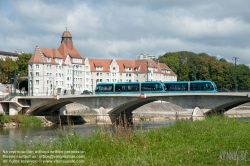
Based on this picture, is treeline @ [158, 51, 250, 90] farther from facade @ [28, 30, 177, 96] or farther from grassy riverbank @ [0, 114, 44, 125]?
grassy riverbank @ [0, 114, 44, 125]

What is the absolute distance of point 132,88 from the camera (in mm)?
57344

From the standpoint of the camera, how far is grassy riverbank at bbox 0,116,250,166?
12.7 metres

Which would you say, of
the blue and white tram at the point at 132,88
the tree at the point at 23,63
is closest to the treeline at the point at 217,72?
the tree at the point at 23,63

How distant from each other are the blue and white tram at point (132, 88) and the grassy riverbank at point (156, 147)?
119ft

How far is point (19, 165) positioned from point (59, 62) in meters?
82.6

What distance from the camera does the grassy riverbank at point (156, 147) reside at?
1272 centimetres

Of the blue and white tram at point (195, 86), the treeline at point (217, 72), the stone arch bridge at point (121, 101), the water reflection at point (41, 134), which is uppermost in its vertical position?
the treeline at point (217, 72)

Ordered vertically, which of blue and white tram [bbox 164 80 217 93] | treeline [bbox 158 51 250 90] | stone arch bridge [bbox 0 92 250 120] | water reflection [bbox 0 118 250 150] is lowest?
water reflection [bbox 0 118 250 150]

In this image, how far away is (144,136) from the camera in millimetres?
17016

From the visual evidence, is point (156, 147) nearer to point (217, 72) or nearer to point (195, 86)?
point (195, 86)

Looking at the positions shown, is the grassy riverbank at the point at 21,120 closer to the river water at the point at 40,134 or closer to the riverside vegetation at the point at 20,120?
the riverside vegetation at the point at 20,120

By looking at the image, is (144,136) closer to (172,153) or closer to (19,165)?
(172,153)

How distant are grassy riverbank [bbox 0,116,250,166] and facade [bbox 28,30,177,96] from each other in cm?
6041

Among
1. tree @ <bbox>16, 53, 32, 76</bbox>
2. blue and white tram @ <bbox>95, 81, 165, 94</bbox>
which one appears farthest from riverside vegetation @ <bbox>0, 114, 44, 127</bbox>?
tree @ <bbox>16, 53, 32, 76</bbox>
